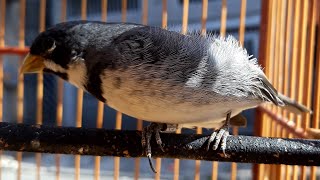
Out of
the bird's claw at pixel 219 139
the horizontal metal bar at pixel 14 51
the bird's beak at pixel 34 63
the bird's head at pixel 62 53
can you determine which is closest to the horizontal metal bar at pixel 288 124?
the bird's claw at pixel 219 139

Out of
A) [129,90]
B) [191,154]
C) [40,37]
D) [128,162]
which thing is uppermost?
[40,37]

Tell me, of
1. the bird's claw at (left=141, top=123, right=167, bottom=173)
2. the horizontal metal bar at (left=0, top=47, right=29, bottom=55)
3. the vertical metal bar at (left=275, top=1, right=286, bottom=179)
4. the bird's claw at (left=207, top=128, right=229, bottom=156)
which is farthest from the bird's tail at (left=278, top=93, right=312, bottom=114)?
the horizontal metal bar at (left=0, top=47, right=29, bottom=55)

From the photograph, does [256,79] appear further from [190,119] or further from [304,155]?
[304,155]

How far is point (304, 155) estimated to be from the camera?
0.91m

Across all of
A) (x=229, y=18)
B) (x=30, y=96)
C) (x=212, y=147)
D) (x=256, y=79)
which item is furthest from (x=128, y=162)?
(x=212, y=147)

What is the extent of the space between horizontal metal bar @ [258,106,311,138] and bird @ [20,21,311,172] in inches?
5.1

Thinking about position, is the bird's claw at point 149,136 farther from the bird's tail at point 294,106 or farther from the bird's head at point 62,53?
the bird's tail at point 294,106

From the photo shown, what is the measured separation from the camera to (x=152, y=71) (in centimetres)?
119

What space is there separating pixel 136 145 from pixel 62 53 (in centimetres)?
36

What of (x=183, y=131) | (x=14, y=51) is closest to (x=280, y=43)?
(x=183, y=131)

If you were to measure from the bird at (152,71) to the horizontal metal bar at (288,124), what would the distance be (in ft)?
0.42

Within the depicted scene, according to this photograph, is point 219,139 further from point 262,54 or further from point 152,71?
point 262,54

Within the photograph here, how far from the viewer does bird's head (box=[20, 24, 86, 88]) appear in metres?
1.27

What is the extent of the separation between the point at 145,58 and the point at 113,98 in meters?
0.12
